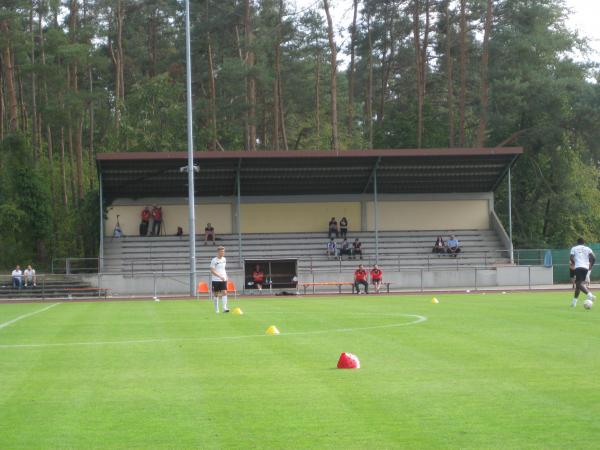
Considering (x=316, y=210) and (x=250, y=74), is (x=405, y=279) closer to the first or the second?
(x=316, y=210)

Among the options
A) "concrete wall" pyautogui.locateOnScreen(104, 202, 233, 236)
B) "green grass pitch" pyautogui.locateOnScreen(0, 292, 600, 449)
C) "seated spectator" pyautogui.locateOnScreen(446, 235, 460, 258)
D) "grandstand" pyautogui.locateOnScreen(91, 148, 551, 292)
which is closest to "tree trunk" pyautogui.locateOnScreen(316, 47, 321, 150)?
"grandstand" pyautogui.locateOnScreen(91, 148, 551, 292)

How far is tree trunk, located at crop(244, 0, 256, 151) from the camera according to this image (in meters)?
60.0

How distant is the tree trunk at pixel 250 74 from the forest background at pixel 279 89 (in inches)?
8.2

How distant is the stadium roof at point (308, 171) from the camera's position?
4872cm

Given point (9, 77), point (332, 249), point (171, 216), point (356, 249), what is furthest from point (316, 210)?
point (9, 77)

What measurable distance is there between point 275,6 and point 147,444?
192ft

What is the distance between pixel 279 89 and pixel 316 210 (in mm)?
15024

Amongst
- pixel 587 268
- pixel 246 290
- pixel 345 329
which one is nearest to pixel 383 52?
pixel 246 290

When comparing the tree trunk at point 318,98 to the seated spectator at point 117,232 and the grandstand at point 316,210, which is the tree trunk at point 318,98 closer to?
the grandstand at point 316,210

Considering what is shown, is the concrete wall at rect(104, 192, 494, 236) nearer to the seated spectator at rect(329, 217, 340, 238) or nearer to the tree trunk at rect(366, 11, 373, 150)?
the seated spectator at rect(329, 217, 340, 238)

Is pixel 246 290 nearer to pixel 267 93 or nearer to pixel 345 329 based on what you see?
pixel 345 329

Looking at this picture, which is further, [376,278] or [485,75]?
[485,75]

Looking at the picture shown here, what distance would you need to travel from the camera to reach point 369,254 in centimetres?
5191

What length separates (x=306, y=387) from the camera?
1093cm
